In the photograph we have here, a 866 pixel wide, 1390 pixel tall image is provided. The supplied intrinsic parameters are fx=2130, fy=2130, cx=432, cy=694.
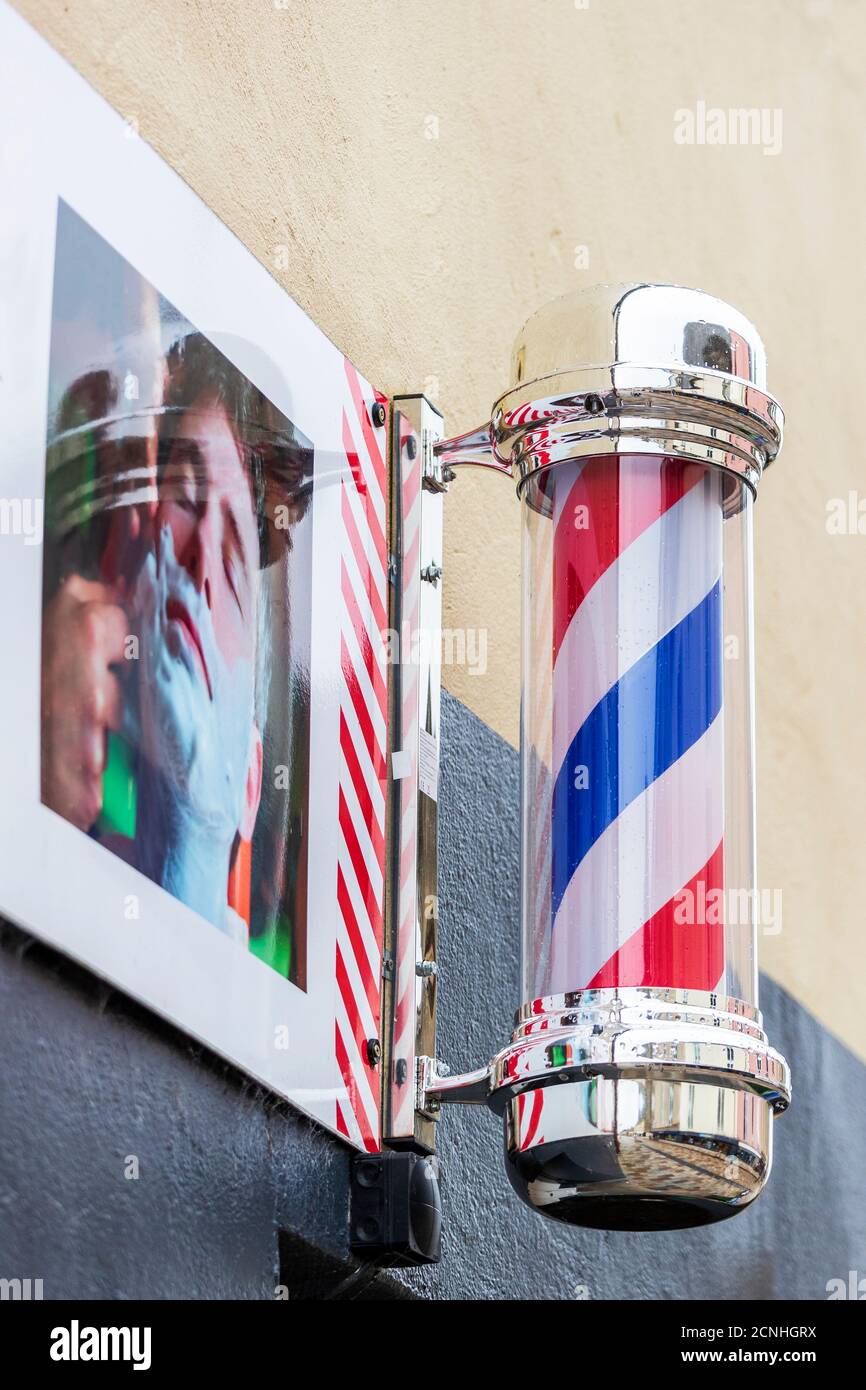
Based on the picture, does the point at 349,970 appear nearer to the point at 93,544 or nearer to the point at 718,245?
the point at 93,544

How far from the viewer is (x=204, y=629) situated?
6.93 ft

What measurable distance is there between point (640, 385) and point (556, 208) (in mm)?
1368

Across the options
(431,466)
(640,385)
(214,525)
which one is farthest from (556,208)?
(214,525)

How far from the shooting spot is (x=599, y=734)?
2195 millimetres

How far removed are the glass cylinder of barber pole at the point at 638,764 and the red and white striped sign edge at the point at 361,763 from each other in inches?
8.6

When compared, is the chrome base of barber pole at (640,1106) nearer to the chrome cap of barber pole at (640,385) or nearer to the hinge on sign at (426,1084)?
the hinge on sign at (426,1084)

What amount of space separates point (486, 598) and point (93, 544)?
1.28 m

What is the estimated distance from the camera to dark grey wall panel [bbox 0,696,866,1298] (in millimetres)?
1777

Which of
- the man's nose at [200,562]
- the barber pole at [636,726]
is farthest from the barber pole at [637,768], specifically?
the man's nose at [200,562]

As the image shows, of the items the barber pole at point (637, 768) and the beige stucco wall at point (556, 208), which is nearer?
the barber pole at point (637, 768)

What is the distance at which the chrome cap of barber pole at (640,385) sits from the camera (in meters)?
2.25

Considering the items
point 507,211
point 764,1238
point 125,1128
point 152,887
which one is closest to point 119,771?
point 152,887

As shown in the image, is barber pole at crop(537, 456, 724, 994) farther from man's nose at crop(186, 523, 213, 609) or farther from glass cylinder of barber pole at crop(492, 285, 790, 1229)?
man's nose at crop(186, 523, 213, 609)
